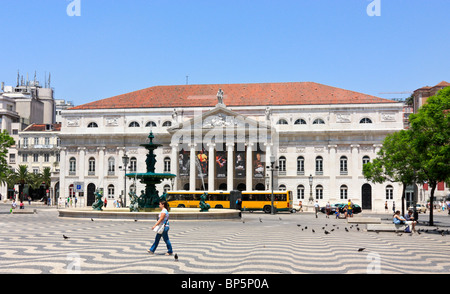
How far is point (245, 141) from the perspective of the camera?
2537 inches

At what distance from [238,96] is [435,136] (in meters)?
46.5

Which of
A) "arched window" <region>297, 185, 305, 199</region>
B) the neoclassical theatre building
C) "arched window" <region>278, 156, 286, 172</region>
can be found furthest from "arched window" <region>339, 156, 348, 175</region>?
"arched window" <region>278, 156, 286, 172</region>

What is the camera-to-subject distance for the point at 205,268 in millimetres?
11266

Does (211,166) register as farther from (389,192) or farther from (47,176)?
(47,176)

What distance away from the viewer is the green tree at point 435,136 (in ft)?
80.2

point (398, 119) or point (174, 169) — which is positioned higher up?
point (398, 119)

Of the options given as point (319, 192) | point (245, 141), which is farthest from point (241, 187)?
point (319, 192)

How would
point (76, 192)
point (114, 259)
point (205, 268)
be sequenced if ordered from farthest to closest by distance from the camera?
point (76, 192)
point (114, 259)
point (205, 268)

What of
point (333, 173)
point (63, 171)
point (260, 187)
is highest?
point (63, 171)

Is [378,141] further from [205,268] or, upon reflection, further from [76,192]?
[205,268]

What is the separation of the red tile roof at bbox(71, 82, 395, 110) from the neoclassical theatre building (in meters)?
0.16

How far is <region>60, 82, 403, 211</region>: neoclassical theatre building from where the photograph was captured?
64.0 meters

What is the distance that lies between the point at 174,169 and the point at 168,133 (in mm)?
5202
